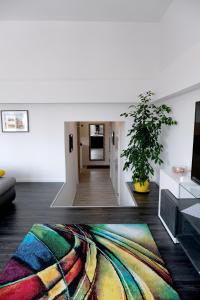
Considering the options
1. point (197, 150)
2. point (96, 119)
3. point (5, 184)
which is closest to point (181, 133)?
point (197, 150)

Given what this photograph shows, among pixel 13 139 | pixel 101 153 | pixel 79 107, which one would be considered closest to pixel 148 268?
pixel 79 107

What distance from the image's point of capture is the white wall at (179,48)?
2719 mm

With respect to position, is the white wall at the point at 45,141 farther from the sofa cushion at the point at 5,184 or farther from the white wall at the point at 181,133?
the sofa cushion at the point at 5,184

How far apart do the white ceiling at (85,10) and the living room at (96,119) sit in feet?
0.06

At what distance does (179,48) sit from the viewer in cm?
337

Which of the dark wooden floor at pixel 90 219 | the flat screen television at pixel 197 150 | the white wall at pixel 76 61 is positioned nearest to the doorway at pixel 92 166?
the dark wooden floor at pixel 90 219

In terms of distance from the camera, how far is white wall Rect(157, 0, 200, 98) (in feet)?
8.92

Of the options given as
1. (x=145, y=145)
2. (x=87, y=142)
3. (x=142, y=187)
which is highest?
(x=145, y=145)

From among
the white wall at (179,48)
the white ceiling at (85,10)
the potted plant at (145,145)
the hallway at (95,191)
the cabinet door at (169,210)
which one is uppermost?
the white ceiling at (85,10)

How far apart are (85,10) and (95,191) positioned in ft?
16.5

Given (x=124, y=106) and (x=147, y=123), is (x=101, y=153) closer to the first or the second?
(x=124, y=106)

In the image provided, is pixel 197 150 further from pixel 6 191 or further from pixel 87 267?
pixel 6 191

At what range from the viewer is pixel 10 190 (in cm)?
382

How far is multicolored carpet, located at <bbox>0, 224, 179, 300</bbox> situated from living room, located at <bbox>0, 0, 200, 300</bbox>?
14 millimetres
